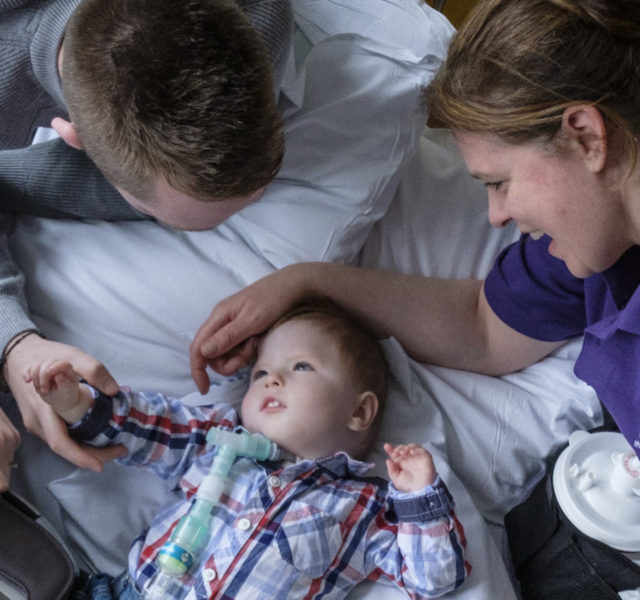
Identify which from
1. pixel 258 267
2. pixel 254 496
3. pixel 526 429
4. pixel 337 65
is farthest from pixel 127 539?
pixel 337 65

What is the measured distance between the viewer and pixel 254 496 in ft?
3.89

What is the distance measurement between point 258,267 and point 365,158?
0.30 metres

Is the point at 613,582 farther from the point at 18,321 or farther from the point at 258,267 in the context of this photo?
the point at 18,321

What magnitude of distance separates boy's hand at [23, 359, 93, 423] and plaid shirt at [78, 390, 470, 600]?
43mm

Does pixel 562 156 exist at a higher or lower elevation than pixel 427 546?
higher

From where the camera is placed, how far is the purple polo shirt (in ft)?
3.37

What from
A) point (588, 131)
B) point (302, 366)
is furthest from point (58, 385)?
point (588, 131)

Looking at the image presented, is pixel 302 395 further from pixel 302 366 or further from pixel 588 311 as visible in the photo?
pixel 588 311

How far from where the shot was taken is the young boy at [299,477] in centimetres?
112

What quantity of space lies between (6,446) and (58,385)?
0.47ft

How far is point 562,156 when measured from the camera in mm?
828

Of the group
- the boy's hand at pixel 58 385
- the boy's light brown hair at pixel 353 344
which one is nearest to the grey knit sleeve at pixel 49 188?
the boy's hand at pixel 58 385

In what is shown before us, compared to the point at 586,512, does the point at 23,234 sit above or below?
above

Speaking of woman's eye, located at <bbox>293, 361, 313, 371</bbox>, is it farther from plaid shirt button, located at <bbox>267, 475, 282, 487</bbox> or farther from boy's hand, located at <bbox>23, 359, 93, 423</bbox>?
boy's hand, located at <bbox>23, 359, 93, 423</bbox>
